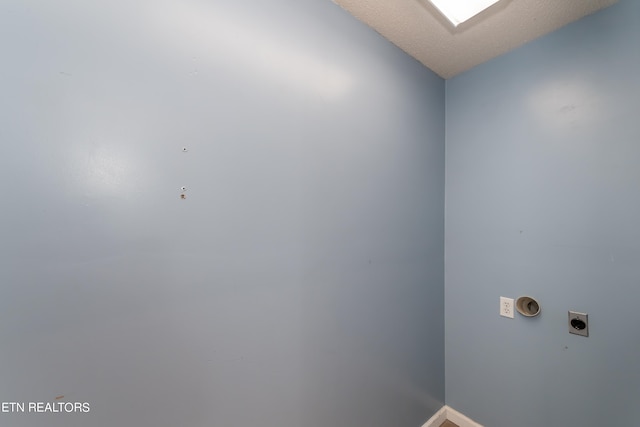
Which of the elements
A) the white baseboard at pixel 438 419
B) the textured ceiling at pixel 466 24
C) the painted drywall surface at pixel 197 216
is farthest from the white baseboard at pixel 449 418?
the textured ceiling at pixel 466 24

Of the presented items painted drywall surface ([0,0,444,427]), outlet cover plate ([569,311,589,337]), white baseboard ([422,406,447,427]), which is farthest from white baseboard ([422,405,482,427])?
outlet cover plate ([569,311,589,337])

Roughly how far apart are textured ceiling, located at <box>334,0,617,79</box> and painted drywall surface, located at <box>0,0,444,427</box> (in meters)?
0.13

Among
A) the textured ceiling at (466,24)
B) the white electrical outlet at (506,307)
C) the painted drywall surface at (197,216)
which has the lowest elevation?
the white electrical outlet at (506,307)

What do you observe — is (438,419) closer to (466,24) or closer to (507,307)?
(507,307)

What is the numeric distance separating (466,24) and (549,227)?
1281 mm

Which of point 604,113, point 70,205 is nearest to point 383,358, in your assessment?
point 70,205

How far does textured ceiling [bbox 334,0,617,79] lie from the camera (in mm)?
1201

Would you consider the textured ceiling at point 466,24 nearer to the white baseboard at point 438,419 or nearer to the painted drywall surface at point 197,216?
the painted drywall surface at point 197,216

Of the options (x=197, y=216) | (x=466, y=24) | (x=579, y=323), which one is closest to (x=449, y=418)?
(x=579, y=323)

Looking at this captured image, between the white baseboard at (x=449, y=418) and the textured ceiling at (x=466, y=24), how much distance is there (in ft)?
8.42

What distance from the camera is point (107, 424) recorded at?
668mm

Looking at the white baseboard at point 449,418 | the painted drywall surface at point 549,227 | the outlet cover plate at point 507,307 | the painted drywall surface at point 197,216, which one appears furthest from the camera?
the white baseboard at point 449,418

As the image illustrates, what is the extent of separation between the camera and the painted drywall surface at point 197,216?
61cm

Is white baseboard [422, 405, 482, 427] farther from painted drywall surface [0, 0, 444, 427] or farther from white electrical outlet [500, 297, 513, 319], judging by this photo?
white electrical outlet [500, 297, 513, 319]
